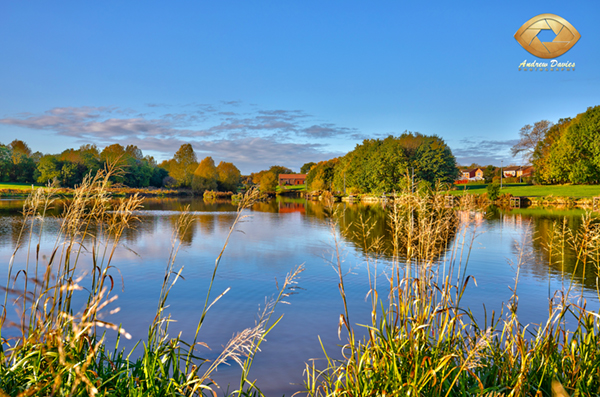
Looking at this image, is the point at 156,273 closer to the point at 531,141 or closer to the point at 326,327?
the point at 326,327

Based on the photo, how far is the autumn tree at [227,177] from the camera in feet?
220

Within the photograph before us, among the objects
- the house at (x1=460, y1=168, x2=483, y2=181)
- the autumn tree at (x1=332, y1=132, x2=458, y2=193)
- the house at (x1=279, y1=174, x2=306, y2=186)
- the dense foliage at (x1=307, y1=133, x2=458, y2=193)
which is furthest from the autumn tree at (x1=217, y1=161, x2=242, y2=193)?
the house at (x1=460, y1=168, x2=483, y2=181)

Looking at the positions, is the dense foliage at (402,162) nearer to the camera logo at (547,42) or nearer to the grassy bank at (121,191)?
the camera logo at (547,42)

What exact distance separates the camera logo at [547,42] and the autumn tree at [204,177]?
51.0 m

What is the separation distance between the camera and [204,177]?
6444cm

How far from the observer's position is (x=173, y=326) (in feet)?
22.4

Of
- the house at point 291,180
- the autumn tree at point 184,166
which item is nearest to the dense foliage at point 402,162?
the autumn tree at point 184,166

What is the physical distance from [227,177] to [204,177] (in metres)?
4.25

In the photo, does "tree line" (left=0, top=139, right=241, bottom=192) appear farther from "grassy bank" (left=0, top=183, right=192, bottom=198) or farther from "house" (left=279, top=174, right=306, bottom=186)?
"house" (left=279, top=174, right=306, bottom=186)

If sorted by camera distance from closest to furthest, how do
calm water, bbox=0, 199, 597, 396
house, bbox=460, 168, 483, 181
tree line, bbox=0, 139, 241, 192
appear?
calm water, bbox=0, 199, 597, 396 < tree line, bbox=0, 139, 241, 192 < house, bbox=460, 168, 483, 181

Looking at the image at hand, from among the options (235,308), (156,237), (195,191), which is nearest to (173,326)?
(235,308)

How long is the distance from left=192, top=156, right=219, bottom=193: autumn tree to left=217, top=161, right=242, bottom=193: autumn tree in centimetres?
163

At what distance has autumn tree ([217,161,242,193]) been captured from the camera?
66.9 meters

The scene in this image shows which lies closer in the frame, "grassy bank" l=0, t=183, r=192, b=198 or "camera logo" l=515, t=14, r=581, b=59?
"camera logo" l=515, t=14, r=581, b=59
